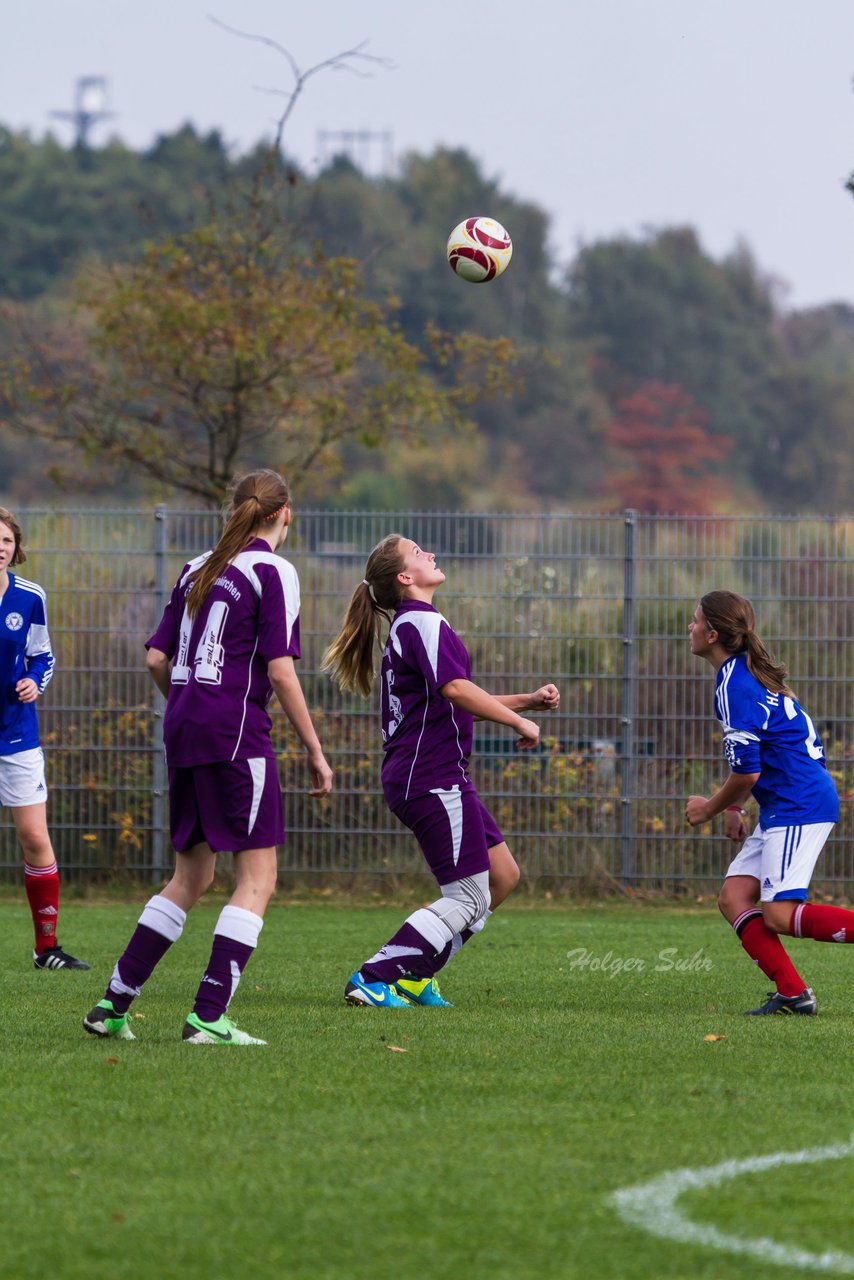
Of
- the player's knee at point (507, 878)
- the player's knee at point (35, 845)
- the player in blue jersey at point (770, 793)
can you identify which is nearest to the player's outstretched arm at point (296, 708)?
Result: the player's knee at point (507, 878)

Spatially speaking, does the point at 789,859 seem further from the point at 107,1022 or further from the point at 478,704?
the point at 107,1022

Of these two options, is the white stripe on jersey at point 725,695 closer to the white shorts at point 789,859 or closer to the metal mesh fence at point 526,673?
the white shorts at point 789,859

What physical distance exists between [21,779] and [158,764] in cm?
407

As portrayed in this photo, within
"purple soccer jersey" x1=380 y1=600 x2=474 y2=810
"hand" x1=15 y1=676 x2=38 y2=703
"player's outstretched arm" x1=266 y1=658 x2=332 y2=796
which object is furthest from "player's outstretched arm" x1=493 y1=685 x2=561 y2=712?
"hand" x1=15 y1=676 x2=38 y2=703

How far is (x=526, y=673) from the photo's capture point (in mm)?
12086

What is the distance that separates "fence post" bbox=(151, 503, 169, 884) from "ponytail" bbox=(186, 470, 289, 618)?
6040 millimetres

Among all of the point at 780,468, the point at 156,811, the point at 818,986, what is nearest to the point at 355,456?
the point at 780,468

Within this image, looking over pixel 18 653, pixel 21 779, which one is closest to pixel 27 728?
pixel 21 779

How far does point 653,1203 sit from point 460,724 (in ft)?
10.7

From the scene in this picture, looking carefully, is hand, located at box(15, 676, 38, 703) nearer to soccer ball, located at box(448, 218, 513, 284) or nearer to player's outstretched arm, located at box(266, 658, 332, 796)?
player's outstretched arm, located at box(266, 658, 332, 796)

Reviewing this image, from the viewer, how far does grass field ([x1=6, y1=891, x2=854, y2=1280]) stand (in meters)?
3.58

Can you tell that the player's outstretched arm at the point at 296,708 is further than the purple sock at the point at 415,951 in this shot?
No

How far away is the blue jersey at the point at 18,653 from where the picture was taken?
26.4 ft

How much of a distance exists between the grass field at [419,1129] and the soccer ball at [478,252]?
408 cm
